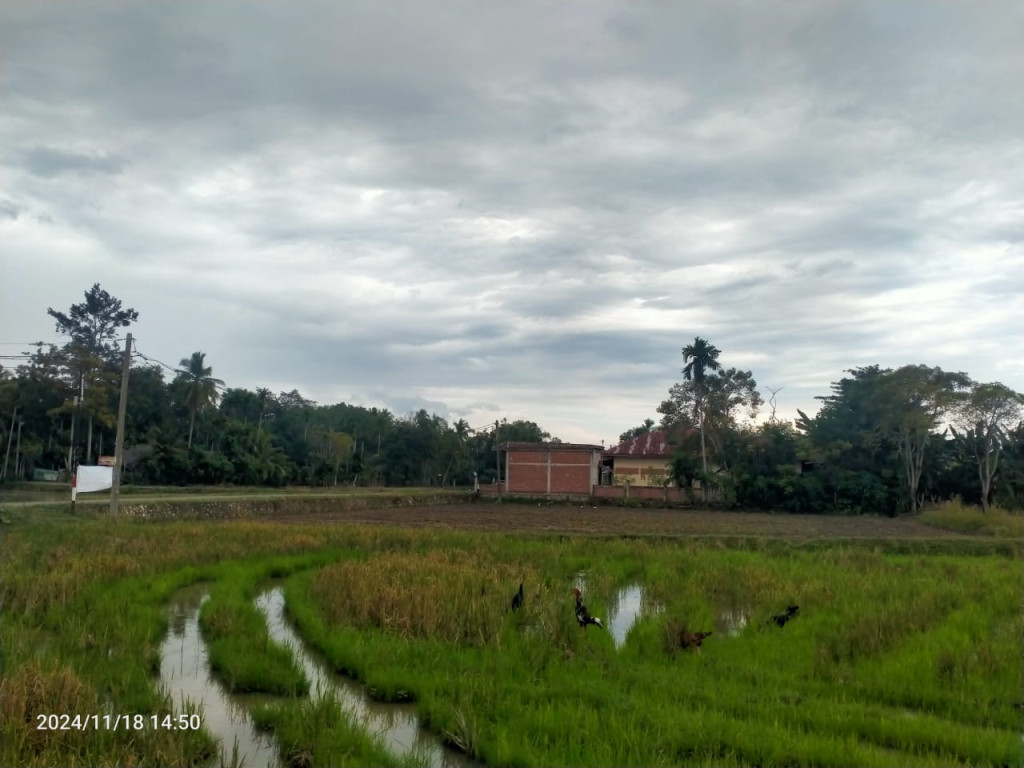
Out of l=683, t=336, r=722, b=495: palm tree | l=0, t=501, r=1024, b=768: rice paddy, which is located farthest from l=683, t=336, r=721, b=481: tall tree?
l=0, t=501, r=1024, b=768: rice paddy

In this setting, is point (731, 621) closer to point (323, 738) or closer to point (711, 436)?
point (323, 738)

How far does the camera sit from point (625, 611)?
9.91 metres

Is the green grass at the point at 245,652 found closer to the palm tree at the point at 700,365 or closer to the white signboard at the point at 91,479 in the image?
the white signboard at the point at 91,479

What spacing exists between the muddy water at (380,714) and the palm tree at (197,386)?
40190 millimetres

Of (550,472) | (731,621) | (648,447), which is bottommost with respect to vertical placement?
(731,621)

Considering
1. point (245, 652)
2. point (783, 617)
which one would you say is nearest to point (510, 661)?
point (245, 652)

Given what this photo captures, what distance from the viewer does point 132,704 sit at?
5.15 metres

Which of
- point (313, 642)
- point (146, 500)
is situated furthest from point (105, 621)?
point (146, 500)

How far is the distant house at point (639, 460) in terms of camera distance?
153ft

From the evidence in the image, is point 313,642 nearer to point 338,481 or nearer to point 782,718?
point 782,718

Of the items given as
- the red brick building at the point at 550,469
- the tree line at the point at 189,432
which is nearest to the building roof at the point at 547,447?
the red brick building at the point at 550,469

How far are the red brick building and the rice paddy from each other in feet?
92.4

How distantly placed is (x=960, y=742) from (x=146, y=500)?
23.2 metres

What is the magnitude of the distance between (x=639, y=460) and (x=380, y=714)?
42.8 m
